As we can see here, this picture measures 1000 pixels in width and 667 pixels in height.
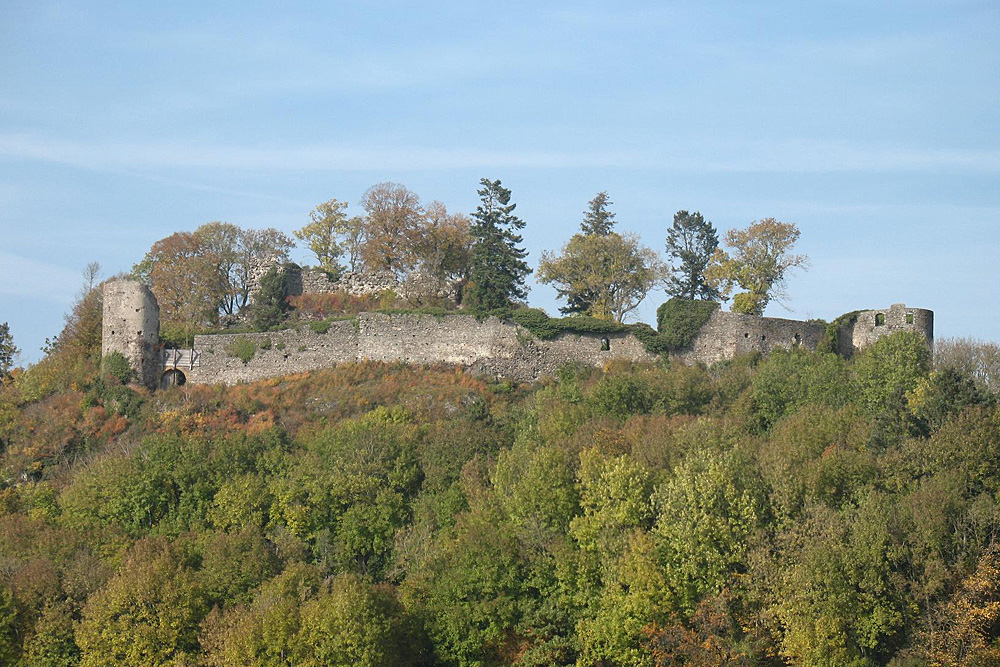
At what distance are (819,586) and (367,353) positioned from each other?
21.7 meters

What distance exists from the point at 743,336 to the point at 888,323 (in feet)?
16.5

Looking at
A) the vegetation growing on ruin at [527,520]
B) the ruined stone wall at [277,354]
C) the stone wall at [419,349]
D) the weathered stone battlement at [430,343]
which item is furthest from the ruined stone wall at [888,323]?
the ruined stone wall at [277,354]

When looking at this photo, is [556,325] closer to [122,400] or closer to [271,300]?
[271,300]

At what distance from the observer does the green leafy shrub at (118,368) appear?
57.7 meters

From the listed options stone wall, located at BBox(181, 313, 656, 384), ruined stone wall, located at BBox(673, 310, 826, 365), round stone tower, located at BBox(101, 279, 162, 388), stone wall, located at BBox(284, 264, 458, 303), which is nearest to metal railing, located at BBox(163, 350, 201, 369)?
stone wall, located at BBox(181, 313, 656, 384)

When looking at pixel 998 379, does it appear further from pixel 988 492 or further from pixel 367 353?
pixel 367 353

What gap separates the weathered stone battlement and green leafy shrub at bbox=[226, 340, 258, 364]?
0.04 m

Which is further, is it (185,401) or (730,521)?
→ (185,401)

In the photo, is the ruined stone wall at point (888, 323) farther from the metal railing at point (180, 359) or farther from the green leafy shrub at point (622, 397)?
the metal railing at point (180, 359)

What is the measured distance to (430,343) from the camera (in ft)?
190

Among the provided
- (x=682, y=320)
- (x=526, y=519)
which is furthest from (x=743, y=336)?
(x=526, y=519)

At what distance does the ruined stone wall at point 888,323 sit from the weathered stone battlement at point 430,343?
0.03 m

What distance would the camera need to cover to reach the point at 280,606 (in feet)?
147

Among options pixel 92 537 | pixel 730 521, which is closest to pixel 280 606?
pixel 92 537
